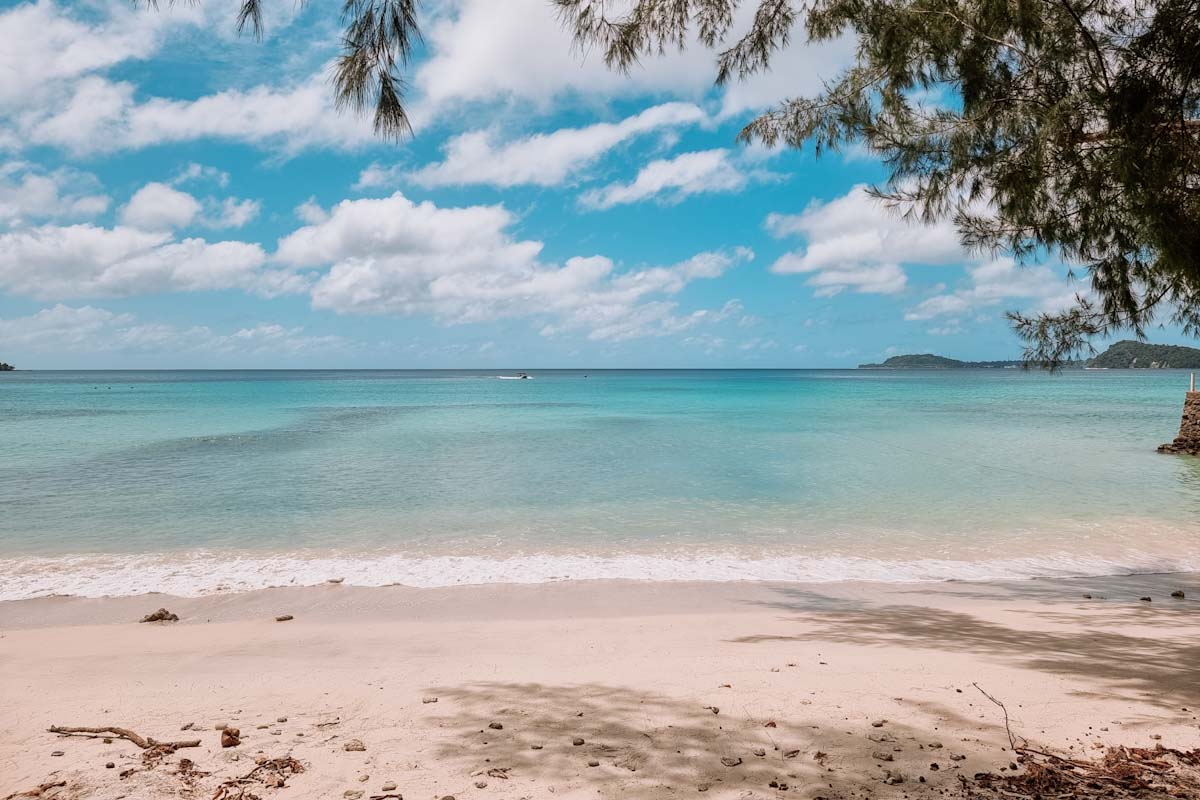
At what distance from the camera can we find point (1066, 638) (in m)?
5.59

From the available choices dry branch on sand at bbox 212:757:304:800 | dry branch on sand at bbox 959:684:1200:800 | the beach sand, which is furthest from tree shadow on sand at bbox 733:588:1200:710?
dry branch on sand at bbox 212:757:304:800

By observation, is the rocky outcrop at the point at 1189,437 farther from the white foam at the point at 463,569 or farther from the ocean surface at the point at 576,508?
the white foam at the point at 463,569

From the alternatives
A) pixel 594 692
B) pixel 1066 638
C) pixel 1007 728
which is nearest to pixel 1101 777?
pixel 1007 728

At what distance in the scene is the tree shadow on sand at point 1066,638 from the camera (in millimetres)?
4309

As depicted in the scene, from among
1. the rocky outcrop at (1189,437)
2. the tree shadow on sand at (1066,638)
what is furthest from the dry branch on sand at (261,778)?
the rocky outcrop at (1189,437)

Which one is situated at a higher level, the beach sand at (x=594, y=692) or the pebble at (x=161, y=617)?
the beach sand at (x=594, y=692)

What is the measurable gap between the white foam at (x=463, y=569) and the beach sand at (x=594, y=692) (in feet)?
3.40

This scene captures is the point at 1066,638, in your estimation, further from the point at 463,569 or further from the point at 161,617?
the point at 161,617

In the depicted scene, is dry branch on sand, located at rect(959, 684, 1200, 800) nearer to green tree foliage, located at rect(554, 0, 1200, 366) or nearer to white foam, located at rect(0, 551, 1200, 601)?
green tree foliage, located at rect(554, 0, 1200, 366)

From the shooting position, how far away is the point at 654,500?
1390cm

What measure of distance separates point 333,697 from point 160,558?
7029 mm

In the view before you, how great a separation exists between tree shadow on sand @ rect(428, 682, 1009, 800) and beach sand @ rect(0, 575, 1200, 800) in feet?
0.05

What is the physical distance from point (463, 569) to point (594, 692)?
16.8ft

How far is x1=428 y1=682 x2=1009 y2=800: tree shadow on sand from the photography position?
117 inches
